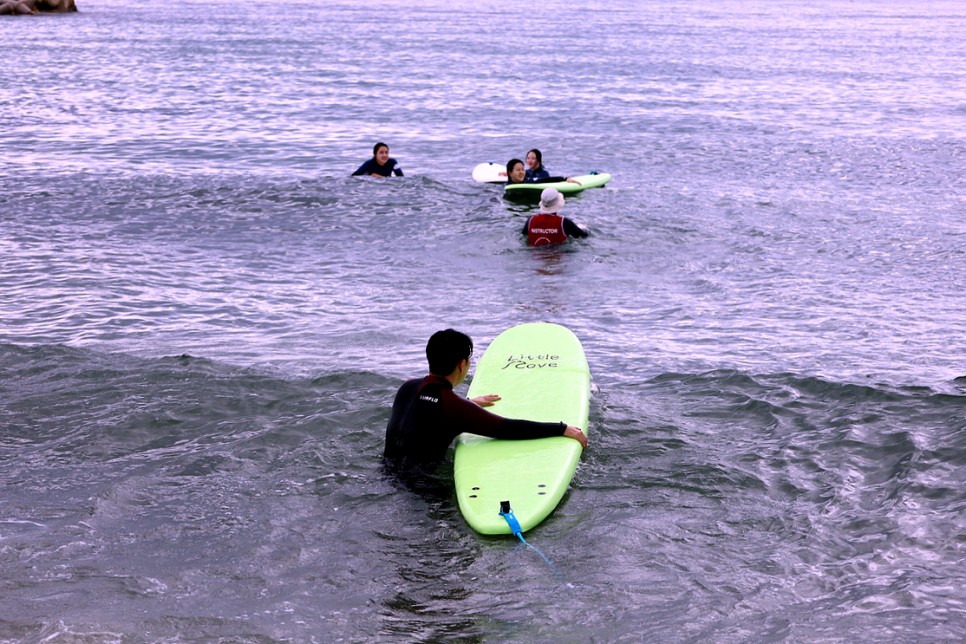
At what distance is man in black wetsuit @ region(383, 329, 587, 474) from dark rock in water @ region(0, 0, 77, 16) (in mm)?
71153

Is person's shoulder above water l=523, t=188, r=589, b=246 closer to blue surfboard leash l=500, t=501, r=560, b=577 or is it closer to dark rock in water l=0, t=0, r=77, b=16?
blue surfboard leash l=500, t=501, r=560, b=577

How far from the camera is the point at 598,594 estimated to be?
5352 mm

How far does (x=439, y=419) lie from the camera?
6.32m

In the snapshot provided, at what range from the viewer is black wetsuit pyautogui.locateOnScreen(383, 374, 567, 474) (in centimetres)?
629

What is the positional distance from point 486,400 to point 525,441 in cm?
59

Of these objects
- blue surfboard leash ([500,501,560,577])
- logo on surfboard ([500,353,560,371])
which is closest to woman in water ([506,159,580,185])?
logo on surfboard ([500,353,560,371])

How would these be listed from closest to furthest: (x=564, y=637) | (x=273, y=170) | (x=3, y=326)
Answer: (x=564, y=637), (x=3, y=326), (x=273, y=170)

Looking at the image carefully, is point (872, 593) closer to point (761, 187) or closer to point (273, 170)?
point (761, 187)

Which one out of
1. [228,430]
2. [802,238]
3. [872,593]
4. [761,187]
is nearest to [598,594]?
[872,593]

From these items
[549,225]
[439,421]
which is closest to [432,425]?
[439,421]

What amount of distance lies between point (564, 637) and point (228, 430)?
3567 millimetres

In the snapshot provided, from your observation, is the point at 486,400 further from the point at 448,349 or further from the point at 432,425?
the point at 448,349

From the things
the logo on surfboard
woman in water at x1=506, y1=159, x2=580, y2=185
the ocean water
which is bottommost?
the ocean water

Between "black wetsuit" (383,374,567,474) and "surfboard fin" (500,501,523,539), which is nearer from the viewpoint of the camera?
"surfboard fin" (500,501,523,539)
